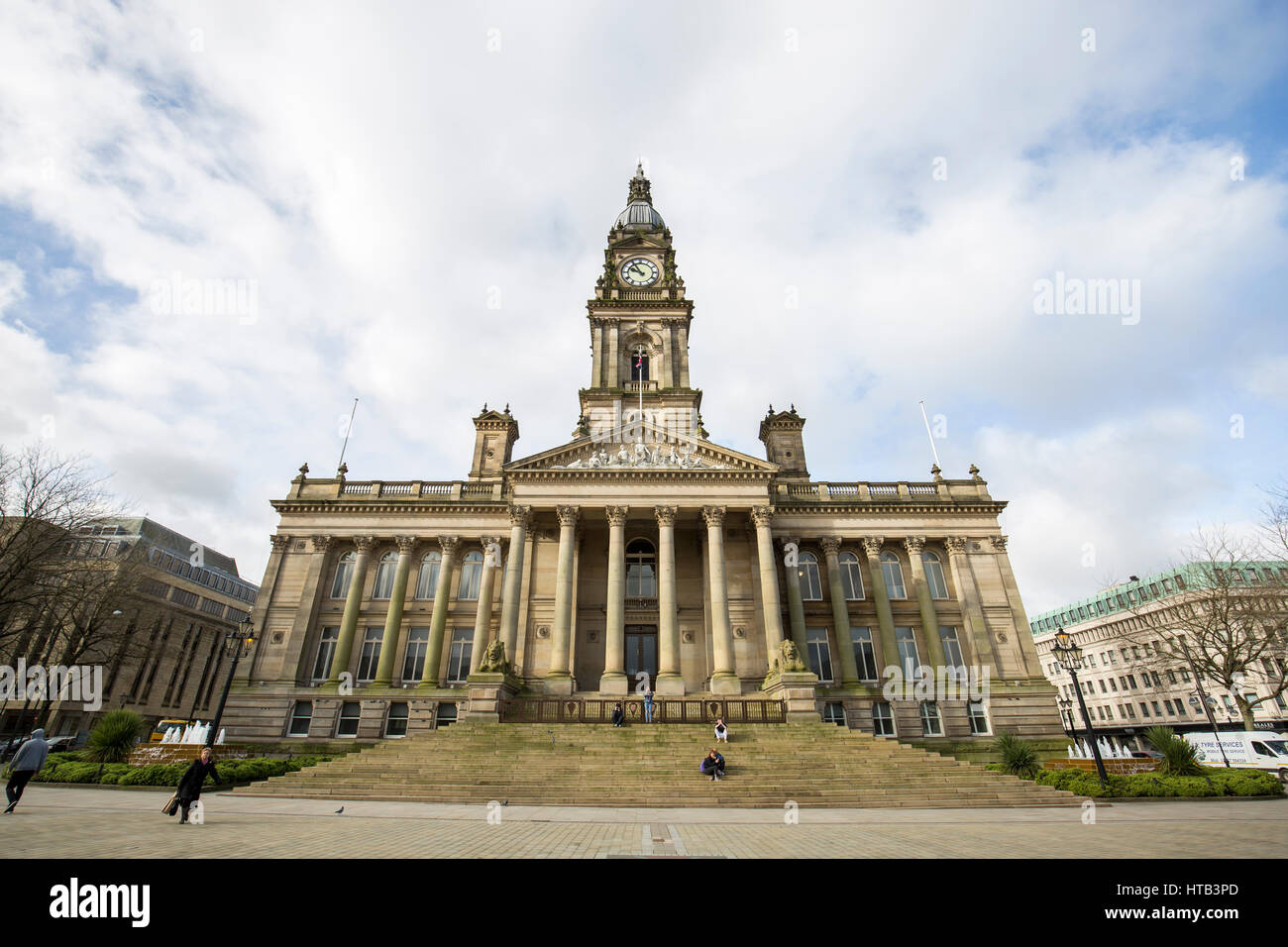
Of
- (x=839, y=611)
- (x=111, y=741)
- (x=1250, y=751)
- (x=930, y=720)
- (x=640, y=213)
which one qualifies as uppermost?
(x=640, y=213)

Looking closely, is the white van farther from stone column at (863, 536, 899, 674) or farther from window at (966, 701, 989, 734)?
stone column at (863, 536, 899, 674)

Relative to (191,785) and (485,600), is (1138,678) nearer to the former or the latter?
(485,600)

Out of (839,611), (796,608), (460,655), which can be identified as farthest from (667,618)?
(460,655)

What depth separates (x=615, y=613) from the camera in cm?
3069

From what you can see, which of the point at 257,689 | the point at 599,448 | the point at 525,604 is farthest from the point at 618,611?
the point at 257,689

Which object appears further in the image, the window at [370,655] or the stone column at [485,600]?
the window at [370,655]

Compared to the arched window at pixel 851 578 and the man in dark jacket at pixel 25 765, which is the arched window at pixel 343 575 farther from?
the arched window at pixel 851 578

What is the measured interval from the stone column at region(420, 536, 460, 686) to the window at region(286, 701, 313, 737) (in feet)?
19.1

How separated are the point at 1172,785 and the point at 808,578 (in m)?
19.0

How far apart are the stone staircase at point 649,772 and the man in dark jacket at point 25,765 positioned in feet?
19.3

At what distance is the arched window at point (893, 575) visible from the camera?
36.2 meters

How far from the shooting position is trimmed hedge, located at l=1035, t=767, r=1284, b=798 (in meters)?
18.9

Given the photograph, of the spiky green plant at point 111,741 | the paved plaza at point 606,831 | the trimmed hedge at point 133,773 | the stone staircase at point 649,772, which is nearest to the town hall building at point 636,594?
the stone staircase at point 649,772
